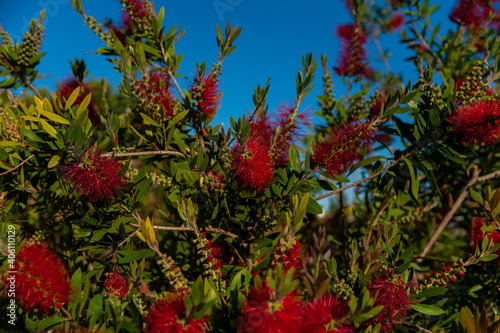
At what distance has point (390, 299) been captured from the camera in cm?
94

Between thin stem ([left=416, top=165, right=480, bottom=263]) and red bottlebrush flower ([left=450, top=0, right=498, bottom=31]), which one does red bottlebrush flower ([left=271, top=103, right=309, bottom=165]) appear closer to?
thin stem ([left=416, top=165, right=480, bottom=263])

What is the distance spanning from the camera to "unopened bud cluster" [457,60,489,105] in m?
1.24

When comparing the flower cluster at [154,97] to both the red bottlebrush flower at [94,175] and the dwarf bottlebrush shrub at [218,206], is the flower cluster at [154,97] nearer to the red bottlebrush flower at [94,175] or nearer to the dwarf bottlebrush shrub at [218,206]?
the dwarf bottlebrush shrub at [218,206]

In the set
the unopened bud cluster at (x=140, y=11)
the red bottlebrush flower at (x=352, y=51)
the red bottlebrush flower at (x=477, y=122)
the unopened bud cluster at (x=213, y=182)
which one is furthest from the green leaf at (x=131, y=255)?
the red bottlebrush flower at (x=352, y=51)

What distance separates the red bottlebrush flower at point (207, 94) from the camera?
118cm

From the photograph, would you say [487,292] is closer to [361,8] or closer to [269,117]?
[269,117]

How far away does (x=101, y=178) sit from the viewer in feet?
3.32

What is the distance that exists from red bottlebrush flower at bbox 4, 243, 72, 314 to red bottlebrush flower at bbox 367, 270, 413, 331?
0.95 metres

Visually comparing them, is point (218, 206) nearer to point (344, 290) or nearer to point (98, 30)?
point (344, 290)

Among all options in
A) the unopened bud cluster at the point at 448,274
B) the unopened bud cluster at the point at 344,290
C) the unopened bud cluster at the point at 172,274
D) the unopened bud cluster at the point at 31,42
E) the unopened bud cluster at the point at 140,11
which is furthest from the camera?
the unopened bud cluster at the point at 31,42

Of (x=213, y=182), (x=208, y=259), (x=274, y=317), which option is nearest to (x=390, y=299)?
(x=274, y=317)

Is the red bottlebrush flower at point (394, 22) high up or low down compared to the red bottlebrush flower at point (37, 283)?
up

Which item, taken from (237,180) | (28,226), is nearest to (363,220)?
(237,180)

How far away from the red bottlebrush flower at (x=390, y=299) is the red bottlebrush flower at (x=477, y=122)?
630 mm
